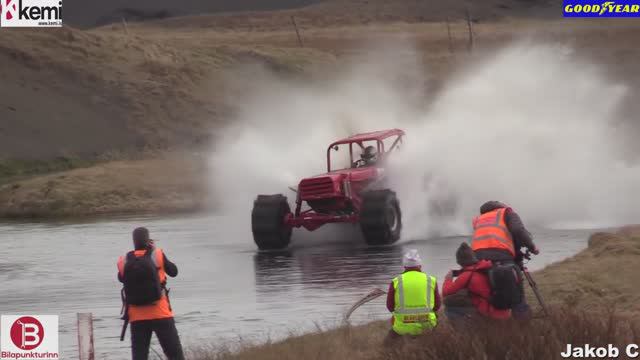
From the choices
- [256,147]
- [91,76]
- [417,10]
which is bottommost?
[256,147]

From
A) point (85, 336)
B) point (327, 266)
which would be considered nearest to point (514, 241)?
point (85, 336)

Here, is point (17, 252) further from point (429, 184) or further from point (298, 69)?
point (298, 69)

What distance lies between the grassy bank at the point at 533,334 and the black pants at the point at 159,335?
1.85 feet

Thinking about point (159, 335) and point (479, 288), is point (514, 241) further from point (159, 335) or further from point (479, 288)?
point (159, 335)

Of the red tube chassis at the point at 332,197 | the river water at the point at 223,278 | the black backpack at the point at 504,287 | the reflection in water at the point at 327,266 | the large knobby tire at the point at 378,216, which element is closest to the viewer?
the black backpack at the point at 504,287

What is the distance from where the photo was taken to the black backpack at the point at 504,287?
40.3 ft

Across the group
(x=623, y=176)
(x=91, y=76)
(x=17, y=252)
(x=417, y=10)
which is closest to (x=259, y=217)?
(x=17, y=252)

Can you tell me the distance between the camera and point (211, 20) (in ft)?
598

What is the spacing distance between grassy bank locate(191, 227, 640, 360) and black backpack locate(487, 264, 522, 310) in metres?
0.25

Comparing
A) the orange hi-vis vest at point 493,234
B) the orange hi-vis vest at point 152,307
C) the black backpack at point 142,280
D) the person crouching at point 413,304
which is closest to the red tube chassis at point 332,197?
the orange hi-vis vest at point 493,234

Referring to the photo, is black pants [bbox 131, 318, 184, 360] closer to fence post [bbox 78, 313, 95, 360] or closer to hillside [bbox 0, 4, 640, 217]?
fence post [bbox 78, 313, 95, 360]

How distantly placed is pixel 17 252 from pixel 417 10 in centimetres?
14034

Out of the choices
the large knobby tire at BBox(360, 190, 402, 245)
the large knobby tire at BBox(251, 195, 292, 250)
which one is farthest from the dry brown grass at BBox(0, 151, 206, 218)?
the large knobby tire at BBox(360, 190, 402, 245)

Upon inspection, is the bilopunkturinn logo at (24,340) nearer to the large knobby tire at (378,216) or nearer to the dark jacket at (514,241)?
the dark jacket at (514,241)
